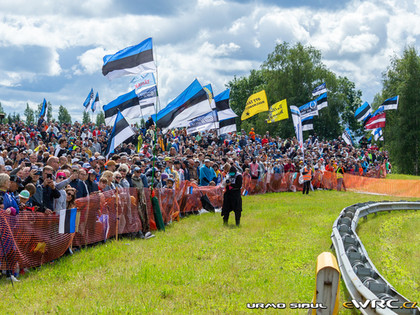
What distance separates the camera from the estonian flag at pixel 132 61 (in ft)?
50.5

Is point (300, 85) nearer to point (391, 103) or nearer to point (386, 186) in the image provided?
point (391, 103)

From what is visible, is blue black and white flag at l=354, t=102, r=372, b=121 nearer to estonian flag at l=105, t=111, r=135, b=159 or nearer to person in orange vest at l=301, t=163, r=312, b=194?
person in orange vest at l=301, t=163, r=312, b=194

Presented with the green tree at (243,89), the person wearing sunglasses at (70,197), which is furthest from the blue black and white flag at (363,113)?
the green tree at (243,89)

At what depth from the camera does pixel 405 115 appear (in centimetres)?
5250

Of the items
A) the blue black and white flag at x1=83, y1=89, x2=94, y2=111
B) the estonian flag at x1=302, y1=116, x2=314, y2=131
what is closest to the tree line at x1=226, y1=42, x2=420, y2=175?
the estonian flag at x1=302, y1=116, x2=314, y2=131

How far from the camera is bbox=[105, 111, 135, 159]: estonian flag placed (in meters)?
14.9

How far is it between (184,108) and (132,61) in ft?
10.1

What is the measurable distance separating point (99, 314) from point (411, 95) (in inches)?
Answer: 2067

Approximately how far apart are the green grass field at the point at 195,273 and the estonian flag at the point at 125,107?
18.3 feet

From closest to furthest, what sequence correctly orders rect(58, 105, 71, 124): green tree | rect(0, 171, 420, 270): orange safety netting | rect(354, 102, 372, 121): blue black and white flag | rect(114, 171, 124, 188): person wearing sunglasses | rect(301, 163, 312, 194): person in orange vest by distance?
rect(0, 171, 420, 270): orange safety netting < rect(114, 171, 124, 188): person wearing sunglasses < rect(301, 163, 312, 194): person in orange vest < rect(354, 102, 372, 121): blue black and white flag < rect(58, 105, 71, 124): green tree

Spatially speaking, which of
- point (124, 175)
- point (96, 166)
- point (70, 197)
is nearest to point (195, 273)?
point (70, 197)

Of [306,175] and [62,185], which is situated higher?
[62,185]

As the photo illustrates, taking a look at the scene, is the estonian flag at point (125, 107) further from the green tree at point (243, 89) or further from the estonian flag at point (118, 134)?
the green tree at point (243, 89)

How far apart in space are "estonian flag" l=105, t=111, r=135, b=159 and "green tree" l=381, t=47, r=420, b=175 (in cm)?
4429
